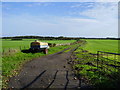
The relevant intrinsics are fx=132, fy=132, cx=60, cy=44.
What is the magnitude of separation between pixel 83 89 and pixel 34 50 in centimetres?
1827

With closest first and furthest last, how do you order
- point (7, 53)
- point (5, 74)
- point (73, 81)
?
1. point (73, 81)
2. point (5, 74)
3. point (7, 53)

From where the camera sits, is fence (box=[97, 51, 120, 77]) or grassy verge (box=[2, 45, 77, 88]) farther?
grassy verge (box=[2, 45, 77, 88])

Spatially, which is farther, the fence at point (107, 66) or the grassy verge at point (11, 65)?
the grassy verge at point (11, 65)

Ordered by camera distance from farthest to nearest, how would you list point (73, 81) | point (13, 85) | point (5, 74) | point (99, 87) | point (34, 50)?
point (34, 50), point (5, 74), point (73, 81), point (13, 85), point (99, 87)

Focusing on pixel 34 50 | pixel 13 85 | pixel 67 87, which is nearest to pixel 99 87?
pixel 67 87

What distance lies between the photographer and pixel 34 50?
2412 cm

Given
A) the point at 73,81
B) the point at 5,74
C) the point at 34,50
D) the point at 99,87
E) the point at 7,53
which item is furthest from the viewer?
the point at 34,50

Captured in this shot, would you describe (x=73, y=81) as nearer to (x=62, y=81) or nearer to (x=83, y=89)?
(x=62, y=81)

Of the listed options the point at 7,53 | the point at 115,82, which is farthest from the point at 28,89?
the point at 7,53

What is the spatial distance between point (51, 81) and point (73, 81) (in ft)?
4.48

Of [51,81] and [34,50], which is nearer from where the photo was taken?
[51,81]

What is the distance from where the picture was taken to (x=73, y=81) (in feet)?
26.7

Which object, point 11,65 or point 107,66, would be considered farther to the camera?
point 11,65

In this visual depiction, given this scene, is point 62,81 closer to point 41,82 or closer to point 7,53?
point 41,82
